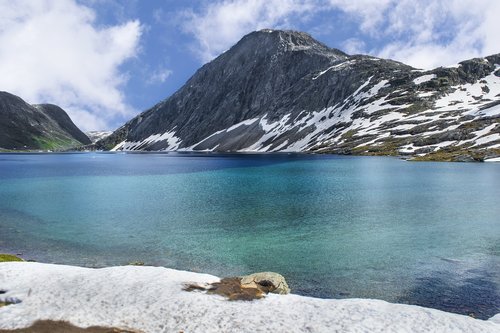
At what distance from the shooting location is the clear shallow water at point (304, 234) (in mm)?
23266

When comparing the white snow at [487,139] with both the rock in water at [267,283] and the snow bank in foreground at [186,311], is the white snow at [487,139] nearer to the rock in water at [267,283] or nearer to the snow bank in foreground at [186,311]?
the rock in water at [267,283]

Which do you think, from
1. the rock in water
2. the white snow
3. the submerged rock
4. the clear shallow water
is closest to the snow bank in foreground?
the submerged rock

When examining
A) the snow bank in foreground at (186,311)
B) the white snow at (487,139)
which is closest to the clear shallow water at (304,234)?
the snow bank in foreground at (186,311)

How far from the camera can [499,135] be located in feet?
438

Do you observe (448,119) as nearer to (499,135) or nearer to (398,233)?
(499,135)

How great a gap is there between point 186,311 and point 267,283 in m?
4.97

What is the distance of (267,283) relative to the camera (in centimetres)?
1959

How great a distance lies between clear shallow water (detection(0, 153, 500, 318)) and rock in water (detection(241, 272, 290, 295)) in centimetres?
269

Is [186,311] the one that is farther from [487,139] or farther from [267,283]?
[487,139]

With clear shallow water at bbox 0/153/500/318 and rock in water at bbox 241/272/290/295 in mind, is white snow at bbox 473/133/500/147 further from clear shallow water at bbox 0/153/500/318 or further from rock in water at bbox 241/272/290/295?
rock in water at bbox 241/272/290/295

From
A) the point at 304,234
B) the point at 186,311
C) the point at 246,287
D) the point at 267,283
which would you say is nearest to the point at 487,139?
the point at 304,234

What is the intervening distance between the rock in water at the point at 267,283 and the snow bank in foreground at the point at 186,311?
1.04m

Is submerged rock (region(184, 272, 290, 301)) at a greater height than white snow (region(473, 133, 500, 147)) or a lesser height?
lesser

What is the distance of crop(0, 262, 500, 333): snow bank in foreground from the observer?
14945 mm
